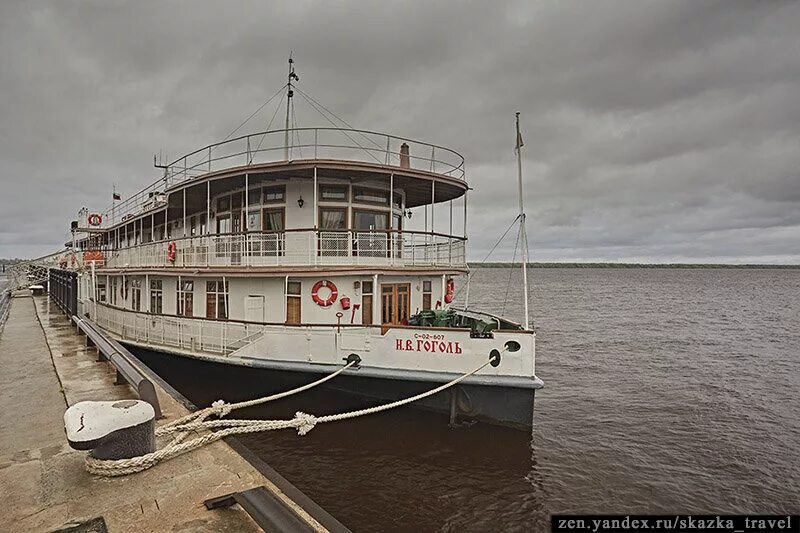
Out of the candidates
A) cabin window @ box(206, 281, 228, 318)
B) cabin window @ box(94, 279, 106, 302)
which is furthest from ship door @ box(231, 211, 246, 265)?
cabin window @ box(94, 279, 106, 302)

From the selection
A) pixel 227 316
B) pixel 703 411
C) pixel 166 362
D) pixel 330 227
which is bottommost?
pixel 703 411

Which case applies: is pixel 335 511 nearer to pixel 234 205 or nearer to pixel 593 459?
pixel 593 459

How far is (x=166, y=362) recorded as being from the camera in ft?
46.5

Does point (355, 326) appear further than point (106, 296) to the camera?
No

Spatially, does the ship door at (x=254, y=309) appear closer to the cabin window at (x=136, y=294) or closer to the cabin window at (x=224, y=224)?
the cabin window at (x=224, y=224)

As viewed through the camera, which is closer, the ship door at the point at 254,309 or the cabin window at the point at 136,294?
the ship door at the point at 254,309

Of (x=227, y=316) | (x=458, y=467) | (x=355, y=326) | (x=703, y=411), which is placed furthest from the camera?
(x=703, y=411)

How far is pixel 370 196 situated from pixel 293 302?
4051 millimetres

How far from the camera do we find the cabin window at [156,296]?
56.4 feet

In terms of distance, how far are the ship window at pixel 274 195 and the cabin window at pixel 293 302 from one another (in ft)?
9.34

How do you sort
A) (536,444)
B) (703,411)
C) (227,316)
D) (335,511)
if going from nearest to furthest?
(335,511) → (536,444) → (227,316) → (703,411)

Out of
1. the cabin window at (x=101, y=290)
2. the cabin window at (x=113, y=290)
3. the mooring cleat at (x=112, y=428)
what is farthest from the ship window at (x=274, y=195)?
the cabin window at (x=101, y=290)

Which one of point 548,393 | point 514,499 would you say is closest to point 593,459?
point 514,499

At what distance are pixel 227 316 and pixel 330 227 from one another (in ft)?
13.1
